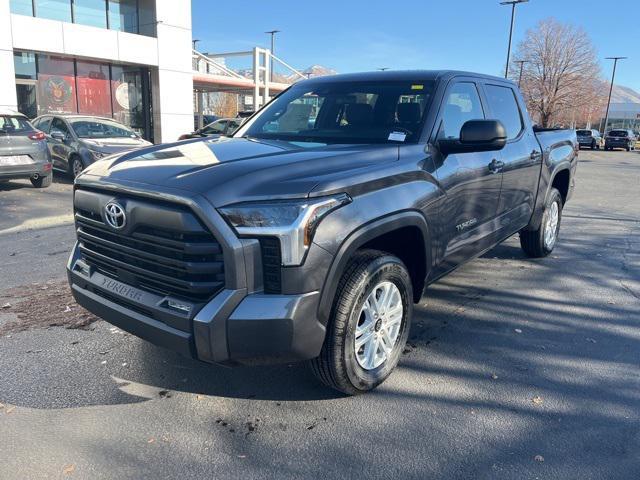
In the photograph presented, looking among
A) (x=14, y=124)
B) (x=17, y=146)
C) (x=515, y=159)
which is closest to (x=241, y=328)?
(x=515, y=159)

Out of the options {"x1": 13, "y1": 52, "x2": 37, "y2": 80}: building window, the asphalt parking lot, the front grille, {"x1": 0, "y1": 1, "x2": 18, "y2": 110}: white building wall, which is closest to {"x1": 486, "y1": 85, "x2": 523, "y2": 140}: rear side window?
the asphalt parking lot

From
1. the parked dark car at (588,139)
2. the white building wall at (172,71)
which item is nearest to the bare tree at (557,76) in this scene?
the parked dark car at (588,139)

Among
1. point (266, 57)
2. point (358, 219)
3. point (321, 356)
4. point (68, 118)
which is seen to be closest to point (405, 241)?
point (358, 219)

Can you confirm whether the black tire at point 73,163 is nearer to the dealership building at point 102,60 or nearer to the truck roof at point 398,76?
the dealership building at point 102,60

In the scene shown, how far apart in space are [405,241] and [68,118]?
11.4 metres

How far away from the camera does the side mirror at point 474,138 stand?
A: 138 inches

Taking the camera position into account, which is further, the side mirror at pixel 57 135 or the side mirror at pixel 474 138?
the side mirror at pixel 57 135

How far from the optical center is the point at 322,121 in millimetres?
4133

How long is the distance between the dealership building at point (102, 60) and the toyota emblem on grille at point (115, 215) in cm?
1566

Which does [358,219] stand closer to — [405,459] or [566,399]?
[405,459]

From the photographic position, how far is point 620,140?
39594mm

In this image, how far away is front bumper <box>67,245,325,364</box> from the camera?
251 cm

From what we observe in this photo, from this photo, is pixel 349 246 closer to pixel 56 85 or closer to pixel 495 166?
pixel 495 166

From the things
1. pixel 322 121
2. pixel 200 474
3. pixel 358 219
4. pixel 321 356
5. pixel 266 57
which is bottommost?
pixel 200 474
